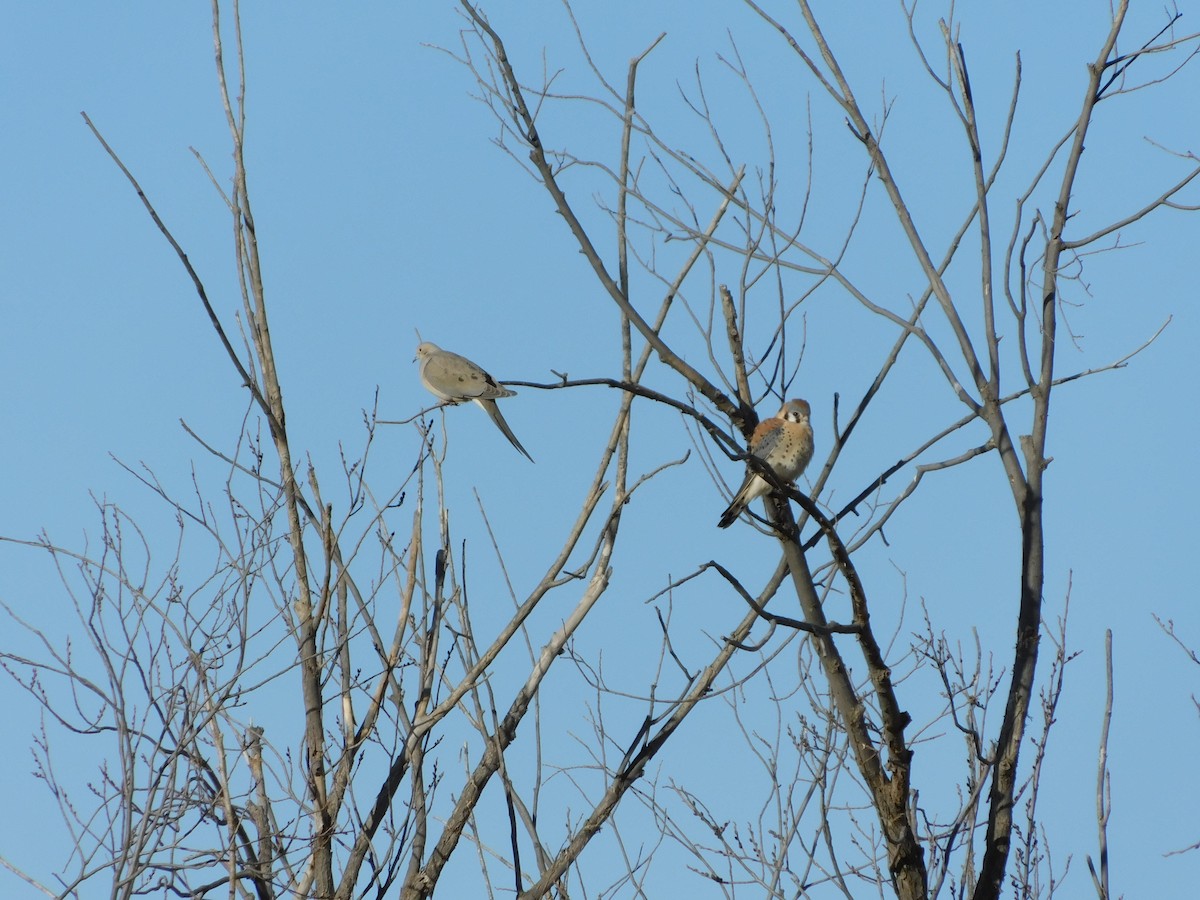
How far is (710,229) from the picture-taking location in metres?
4.65

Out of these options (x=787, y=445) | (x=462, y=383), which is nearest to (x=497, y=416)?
(x=462, y=383)

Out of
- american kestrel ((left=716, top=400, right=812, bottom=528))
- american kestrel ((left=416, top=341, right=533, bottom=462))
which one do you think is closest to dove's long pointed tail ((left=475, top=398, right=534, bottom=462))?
american kestrel ((left=416, top=341, right=533, bottom=462))

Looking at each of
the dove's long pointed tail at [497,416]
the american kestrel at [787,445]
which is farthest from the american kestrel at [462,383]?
the american kestrel at [787,445]

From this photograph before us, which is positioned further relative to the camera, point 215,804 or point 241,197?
point 241,197

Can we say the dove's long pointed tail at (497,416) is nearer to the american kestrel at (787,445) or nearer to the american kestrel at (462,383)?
the american kestrel at (462,383)

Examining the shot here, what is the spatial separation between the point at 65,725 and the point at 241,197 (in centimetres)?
195

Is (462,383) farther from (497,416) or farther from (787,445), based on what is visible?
(787,445)

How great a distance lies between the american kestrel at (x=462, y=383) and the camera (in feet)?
26.3

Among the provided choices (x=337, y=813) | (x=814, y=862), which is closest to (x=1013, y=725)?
(x=814, y=862)

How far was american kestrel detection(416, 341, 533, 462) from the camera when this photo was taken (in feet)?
26.3

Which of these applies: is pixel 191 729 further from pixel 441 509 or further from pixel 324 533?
pixel 441 509

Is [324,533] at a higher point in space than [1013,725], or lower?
higher

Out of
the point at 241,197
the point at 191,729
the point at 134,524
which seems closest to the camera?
the point at 191,729

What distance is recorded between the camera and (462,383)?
8.29 m
